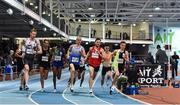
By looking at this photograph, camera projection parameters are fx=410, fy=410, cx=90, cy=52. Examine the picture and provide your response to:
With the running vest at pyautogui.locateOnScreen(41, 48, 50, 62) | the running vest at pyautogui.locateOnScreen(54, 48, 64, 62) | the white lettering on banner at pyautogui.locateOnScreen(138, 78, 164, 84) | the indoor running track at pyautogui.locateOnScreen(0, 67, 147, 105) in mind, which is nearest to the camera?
the indoor running track at pyautogui.locateOnScreen(0, 67, 147, 105)

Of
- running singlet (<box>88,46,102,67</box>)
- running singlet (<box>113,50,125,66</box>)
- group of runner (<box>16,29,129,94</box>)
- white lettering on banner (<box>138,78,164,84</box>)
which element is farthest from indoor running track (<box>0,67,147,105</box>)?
white lettering on banner (<box>138,78,164,84</box>)

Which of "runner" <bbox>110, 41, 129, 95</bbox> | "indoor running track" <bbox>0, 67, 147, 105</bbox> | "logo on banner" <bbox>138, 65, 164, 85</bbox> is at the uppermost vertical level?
"runner" <bbox>110, 41, 129, 95</bbox>

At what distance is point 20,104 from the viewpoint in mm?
9500

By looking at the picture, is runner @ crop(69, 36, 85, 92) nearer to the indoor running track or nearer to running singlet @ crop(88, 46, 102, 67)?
running singlet @ crop(88, 46, 102, 67)

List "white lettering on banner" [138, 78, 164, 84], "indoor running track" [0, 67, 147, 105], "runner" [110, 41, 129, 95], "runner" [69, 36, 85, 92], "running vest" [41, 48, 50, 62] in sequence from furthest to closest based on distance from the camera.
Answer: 1. "white lettering on banner" [138, 78, 164, 84]
2. "runner" [110, 41, 129, 95]
3. "running vest" [41, 48, 50, 62]
4. "runner" [69, 36, 85, 92]
5. "indoor running track" [0, 67, 147, 105]

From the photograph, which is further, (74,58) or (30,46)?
(74,58)

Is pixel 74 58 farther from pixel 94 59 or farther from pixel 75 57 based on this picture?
pixel 94 59

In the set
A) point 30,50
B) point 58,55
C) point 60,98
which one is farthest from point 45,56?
point 60,98

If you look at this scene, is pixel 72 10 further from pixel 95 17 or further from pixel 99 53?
pixel 99 53

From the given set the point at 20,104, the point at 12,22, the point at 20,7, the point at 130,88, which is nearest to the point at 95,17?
the point at 12,22

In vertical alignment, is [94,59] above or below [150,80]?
above

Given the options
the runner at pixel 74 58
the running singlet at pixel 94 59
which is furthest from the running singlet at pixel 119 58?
the runner at pixel 74 58

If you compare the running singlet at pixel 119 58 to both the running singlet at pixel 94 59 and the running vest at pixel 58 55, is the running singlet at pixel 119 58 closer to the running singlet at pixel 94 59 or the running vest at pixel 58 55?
the running singlet at pixel 94 59

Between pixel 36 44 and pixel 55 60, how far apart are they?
1314mm
